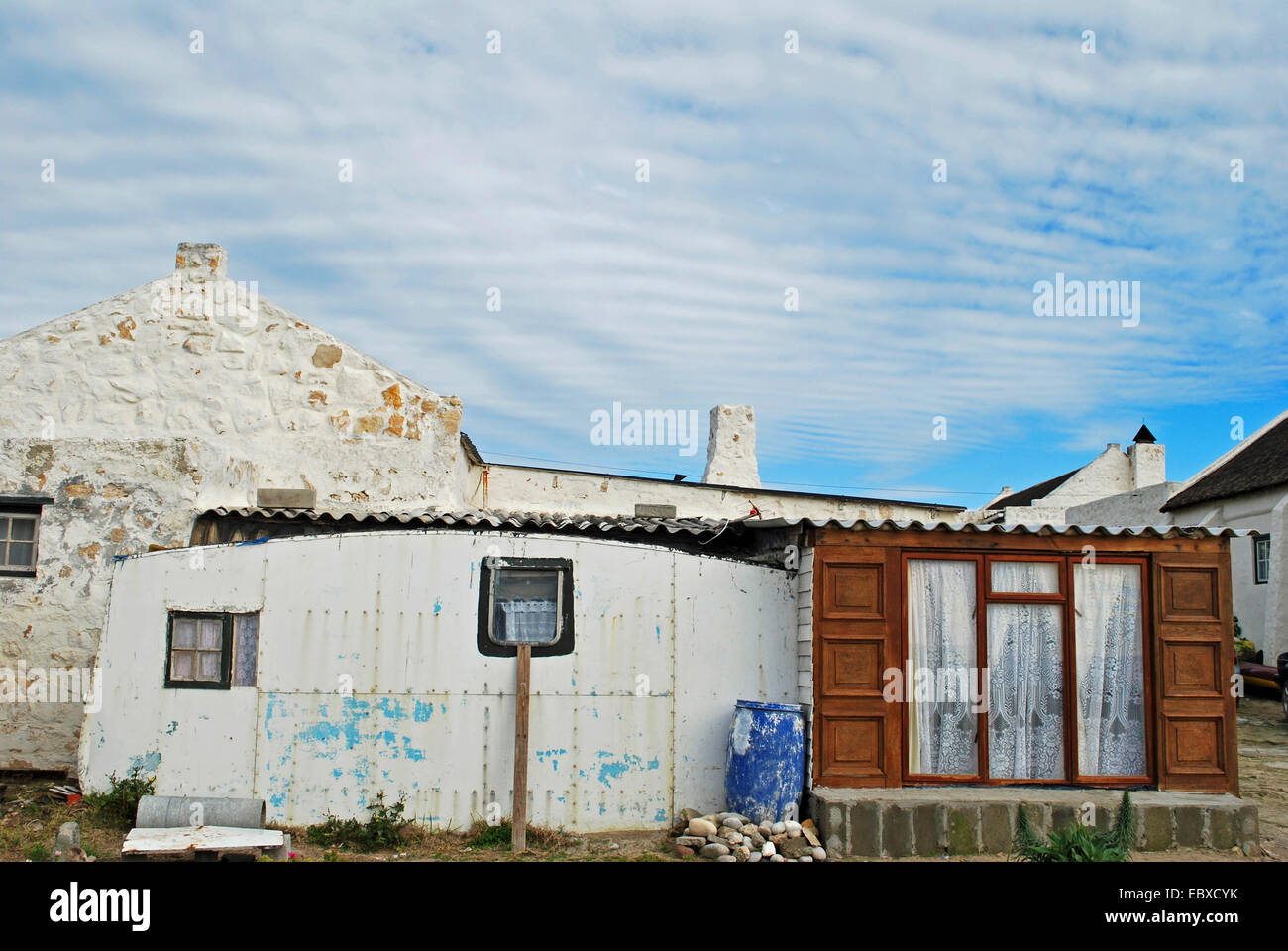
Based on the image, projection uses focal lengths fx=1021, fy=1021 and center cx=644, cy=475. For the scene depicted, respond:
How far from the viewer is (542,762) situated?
29.3 feet

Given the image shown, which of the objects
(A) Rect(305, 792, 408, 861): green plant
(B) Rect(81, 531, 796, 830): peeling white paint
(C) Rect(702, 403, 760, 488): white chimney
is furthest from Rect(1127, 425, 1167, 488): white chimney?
(A) Rect(305, 792, 408, 861): green plant

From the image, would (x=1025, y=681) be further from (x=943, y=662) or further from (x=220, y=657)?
(x=220, y=657)

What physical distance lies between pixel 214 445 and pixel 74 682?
9.22 ft

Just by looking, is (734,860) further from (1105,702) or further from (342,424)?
(342,424)

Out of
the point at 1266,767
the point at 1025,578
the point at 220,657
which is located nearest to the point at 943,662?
the point at 1025,578

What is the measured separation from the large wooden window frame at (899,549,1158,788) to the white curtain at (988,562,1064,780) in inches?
2.0

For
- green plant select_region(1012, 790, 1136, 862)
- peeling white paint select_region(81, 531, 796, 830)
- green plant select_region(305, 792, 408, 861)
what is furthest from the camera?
peeling white paint select_region(81, 531, 796, 830)

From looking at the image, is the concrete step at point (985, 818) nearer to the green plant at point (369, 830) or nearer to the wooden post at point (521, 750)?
the wooden post at point (521, 750)

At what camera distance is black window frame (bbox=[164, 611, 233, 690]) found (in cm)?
884

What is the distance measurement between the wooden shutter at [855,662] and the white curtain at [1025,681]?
919 mm

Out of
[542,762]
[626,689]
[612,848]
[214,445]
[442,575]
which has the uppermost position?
[214,445]

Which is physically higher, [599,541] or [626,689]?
[599,541]

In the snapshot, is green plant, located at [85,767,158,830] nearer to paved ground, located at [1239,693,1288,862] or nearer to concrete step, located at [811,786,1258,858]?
concrete step, located at [811,786,1258,858]
